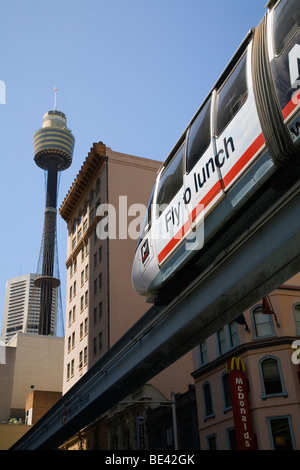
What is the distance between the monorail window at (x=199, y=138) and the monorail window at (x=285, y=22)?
273 centimetres

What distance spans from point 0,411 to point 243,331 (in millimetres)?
84902

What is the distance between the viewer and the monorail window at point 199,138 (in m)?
12.5

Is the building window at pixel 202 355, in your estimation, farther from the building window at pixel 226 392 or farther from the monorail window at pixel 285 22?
the monorail window at pixel 285 22

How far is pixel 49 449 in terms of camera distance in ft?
100

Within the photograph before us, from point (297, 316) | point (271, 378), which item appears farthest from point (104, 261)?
point (271, 378)

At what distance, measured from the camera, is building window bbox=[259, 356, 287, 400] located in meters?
31.3

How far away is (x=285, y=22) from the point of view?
10133 mm

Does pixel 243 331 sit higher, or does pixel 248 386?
pixel 243 331

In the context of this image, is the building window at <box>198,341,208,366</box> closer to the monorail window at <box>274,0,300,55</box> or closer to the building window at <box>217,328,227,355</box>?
the building window at <box>217,328,227,355</box>

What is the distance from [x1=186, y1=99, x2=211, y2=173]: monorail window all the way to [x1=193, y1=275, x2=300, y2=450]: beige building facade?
21535 mm

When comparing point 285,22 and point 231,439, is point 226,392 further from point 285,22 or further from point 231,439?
point 285,22

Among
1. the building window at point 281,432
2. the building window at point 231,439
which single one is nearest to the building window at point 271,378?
the building window at point 281,432
